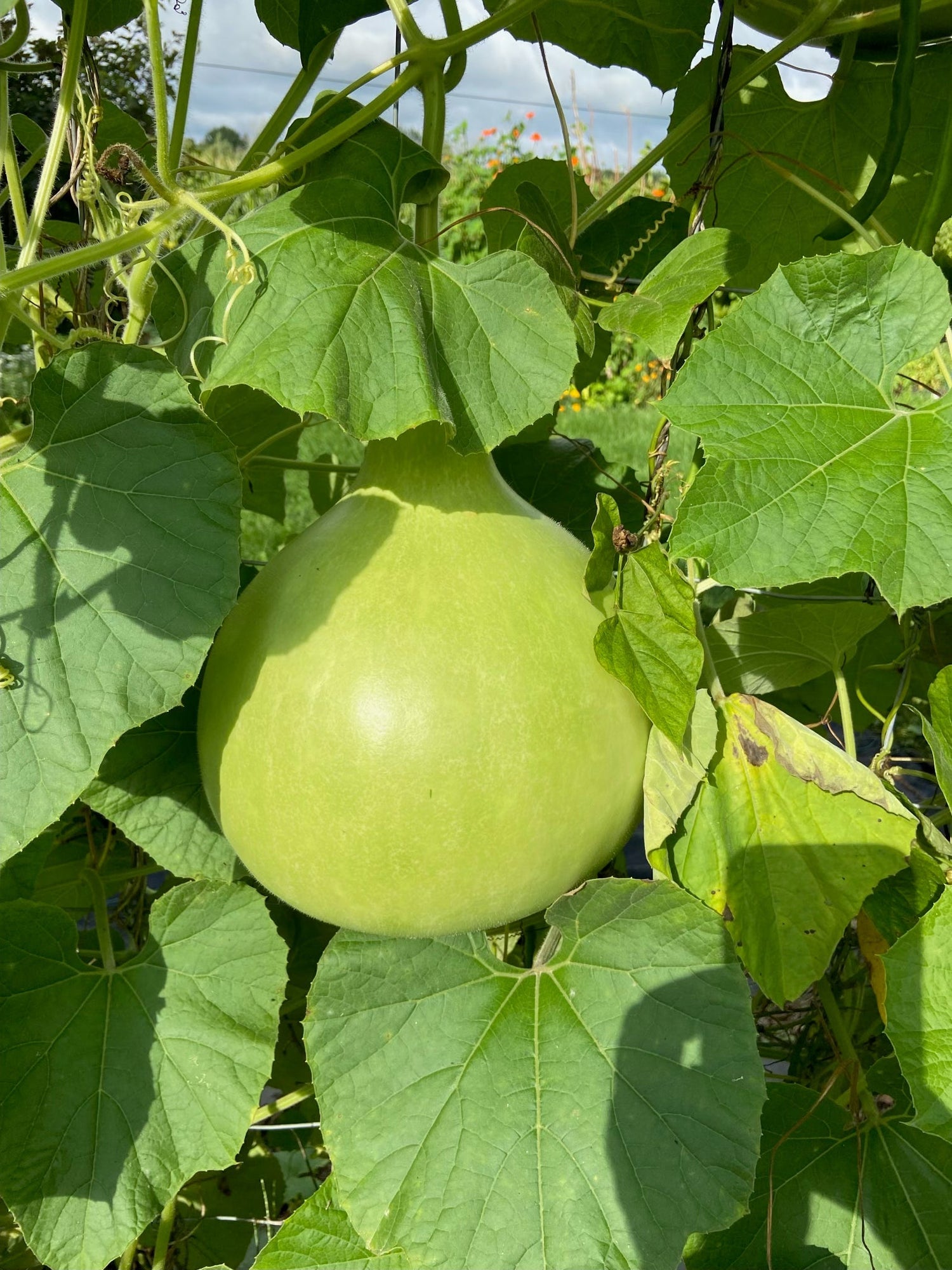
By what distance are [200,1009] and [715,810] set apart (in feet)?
1.72

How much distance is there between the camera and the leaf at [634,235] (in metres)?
1.28

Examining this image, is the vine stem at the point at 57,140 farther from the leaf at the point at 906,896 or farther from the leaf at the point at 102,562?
the leaf at the point at 906,896

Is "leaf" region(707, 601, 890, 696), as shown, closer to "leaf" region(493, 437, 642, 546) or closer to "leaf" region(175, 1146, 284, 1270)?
"leaf" region(493, 437, 642, 546)

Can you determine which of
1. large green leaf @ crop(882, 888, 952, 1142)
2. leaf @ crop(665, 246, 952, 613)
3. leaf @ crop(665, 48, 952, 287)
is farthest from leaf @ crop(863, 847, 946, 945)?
leaf @ crop(665, 48, 952, 287)

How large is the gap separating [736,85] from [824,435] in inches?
17.8

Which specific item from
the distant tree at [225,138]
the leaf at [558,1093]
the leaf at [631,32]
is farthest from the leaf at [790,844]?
the distant tree at [225,138]

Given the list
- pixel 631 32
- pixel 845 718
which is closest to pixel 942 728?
pixel 845 718

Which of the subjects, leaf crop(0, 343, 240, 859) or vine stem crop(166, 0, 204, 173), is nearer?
leaf crop(0, 343, 240, 859)

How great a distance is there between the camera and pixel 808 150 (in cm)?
133

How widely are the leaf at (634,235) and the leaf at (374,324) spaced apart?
439mm

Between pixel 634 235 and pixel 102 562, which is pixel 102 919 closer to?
pixel 102 562

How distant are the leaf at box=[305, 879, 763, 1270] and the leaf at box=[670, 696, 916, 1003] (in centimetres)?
3

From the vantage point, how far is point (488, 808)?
843mm

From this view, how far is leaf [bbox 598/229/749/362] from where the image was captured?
836mm
